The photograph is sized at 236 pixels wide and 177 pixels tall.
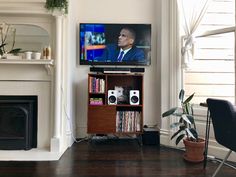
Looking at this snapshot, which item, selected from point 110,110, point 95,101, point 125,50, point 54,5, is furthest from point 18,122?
point 125,50

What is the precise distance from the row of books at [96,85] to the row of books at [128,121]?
0.45m

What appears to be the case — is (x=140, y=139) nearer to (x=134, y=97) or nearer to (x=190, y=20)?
(x=134, y=97)

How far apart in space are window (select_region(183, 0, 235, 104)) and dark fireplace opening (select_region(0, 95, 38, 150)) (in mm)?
2262

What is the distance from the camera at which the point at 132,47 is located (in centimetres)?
361

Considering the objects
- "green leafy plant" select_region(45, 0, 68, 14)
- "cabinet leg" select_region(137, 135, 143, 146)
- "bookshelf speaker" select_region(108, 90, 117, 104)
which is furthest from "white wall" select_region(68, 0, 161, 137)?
"green leafy plant" select_region(45, 0, 68, 14)

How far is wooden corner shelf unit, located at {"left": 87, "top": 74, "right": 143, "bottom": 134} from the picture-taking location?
3270 mm

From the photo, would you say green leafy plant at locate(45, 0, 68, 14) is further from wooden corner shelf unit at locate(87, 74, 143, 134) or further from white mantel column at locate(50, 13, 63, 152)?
wooden corner shelf unit at locate(87, 74, 143, 134)

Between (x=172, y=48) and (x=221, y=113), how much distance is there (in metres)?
1.61

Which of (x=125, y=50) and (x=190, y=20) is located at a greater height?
(x=190, y=20)

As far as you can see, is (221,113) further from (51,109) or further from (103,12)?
(103,12)

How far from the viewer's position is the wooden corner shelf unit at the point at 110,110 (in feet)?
10.7

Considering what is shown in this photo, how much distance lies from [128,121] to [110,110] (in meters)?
0.34

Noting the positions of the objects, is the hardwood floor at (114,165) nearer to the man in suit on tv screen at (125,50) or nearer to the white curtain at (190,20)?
the white curtain at (190,20)

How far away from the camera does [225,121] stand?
1882 mm
